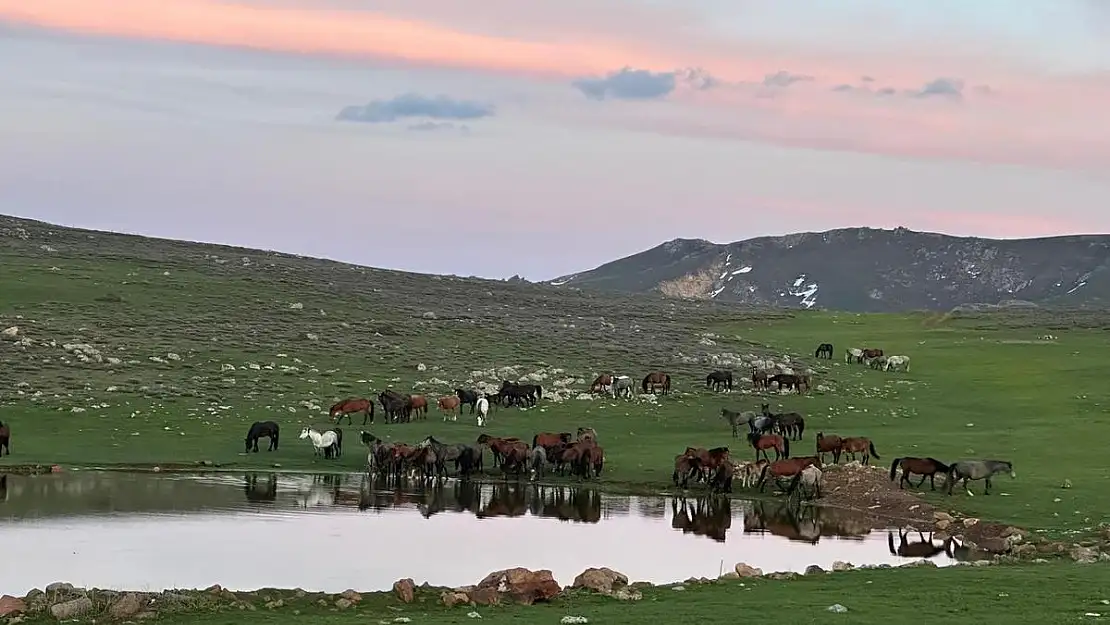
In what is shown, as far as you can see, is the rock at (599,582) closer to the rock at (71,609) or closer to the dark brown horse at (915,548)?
the rock at (71,609)

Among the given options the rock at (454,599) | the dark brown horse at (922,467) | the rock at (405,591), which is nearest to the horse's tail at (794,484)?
the dark brown horse at (922,467)

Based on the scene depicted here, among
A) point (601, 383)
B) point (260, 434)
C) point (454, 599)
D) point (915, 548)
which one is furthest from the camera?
point (601, 383)

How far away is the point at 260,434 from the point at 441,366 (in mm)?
18761

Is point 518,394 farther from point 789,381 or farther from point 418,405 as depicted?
point 789,381

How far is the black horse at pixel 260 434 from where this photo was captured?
132 feet

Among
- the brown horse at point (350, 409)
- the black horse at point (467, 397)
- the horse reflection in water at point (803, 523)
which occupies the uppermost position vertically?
the black horse at point (467, 397)

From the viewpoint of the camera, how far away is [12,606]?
16.9m

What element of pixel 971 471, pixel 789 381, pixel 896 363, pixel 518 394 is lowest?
pixel 971 471

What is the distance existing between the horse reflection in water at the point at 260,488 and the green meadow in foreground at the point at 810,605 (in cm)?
1332

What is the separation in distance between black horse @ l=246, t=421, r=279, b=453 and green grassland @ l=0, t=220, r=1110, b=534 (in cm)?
52

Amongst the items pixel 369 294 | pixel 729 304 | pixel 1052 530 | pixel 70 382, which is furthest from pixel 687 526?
pixel 729 304

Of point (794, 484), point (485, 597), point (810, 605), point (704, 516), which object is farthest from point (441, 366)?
point (810, 605)

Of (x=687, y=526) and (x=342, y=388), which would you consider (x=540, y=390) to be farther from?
(x=687, y=526)

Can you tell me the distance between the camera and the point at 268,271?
89.1 m
